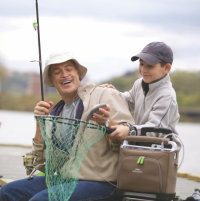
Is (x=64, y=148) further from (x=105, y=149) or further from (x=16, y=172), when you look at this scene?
(x=16, y=172)

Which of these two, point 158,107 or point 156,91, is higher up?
point 156,91

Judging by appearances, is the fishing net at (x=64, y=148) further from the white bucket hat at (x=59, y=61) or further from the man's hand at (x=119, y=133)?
the white bucket hat at (x=59, y=61)

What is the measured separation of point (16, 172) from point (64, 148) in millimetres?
4160

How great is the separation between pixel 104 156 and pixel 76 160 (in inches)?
9.7

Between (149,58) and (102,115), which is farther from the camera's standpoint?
(149,58)

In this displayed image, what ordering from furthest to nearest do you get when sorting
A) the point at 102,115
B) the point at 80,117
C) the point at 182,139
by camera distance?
the point at 182,139 < the point at 80,117 < the point at 102,115

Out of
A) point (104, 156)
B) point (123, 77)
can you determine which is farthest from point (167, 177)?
point (123, 77)

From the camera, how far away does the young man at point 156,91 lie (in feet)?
11.0

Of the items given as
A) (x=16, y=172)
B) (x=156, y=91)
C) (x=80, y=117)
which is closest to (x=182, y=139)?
(x=16, y=172)

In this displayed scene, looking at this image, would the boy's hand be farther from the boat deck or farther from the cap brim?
the boat deck

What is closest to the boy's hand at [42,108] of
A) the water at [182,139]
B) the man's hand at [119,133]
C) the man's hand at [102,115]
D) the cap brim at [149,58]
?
the man's hand at [102,115]

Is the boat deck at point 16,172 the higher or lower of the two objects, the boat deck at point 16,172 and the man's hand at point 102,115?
the lower

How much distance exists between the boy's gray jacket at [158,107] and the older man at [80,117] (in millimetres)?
225

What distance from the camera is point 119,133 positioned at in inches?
118
